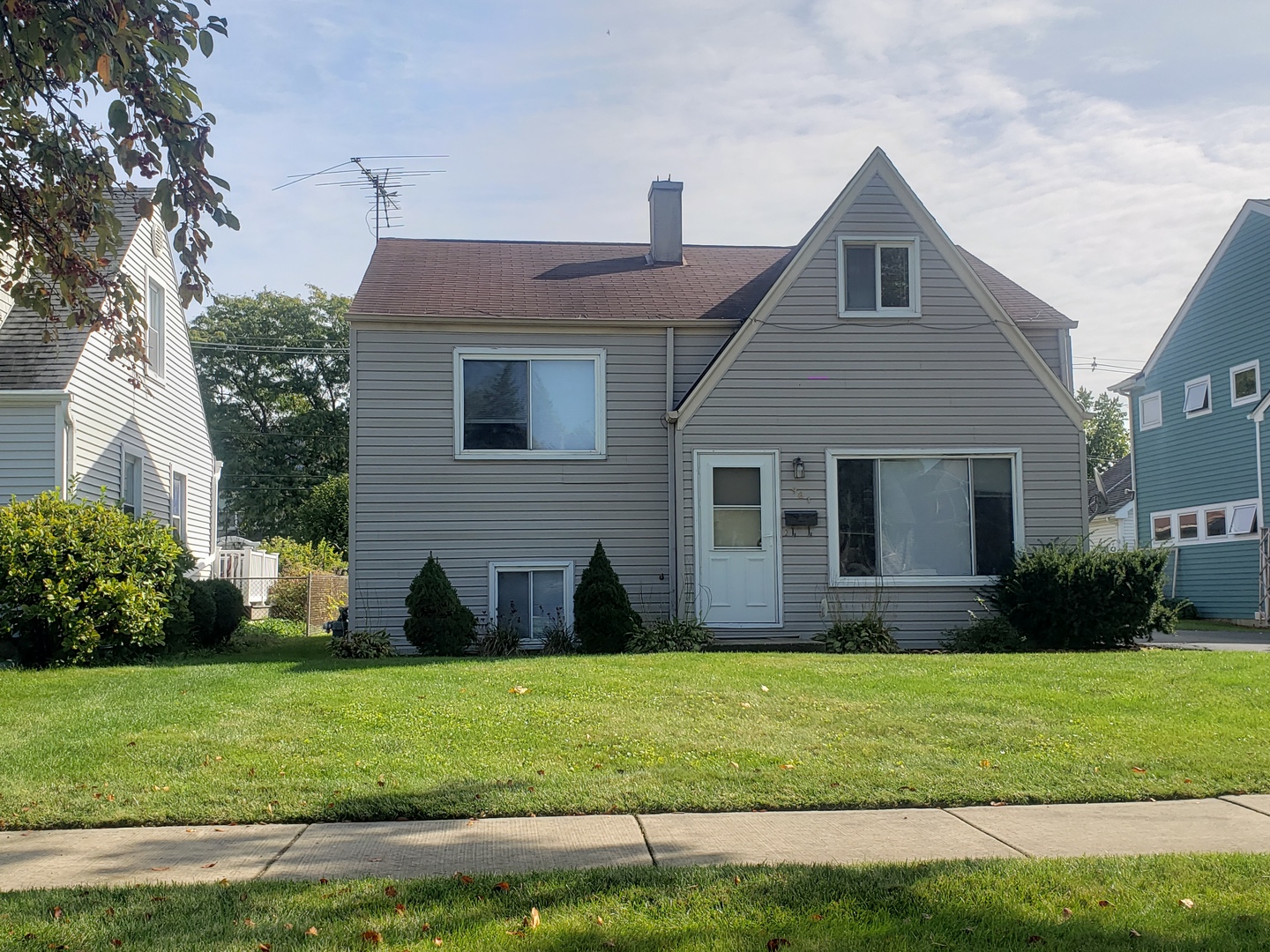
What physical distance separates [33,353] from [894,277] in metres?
11.9

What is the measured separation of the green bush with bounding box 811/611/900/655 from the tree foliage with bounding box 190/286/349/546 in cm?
3609

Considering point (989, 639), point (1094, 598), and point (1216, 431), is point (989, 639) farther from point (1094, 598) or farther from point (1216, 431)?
point (1216, 431)

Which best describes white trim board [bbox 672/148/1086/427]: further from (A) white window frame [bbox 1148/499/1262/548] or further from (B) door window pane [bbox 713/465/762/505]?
(A) white window frame [bbox 1148/499/1262/548]

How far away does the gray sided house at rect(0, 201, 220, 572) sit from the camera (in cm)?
1548

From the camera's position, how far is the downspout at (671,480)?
1509 centimetres

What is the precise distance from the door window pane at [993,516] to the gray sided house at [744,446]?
3cm

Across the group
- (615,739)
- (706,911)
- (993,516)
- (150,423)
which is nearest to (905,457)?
(993,516)

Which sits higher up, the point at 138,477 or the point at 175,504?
the point at 138,477

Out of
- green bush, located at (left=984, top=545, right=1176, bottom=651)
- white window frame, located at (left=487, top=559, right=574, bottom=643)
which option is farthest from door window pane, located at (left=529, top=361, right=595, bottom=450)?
green bush, located at (left=984, top=545, right=1176, bottom=651)

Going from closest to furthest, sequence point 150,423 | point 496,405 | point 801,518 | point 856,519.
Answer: point 801,518 → point 856,519 → point 496,405 → point 150,423

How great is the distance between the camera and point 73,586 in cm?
1283

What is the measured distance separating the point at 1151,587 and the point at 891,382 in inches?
160

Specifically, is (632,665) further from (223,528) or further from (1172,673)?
(223,528)

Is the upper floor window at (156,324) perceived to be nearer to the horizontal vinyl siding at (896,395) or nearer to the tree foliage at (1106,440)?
the horizontal vinyl siding at (896,395)
